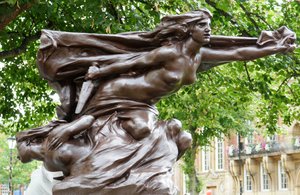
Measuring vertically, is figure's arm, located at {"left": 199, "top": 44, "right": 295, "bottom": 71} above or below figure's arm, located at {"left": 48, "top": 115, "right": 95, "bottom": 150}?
above

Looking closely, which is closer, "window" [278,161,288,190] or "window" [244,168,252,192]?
"window" [278,161,288,190]

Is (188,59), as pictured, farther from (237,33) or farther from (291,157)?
(291,157)

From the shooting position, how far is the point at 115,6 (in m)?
11.5

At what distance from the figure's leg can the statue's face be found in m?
0.69

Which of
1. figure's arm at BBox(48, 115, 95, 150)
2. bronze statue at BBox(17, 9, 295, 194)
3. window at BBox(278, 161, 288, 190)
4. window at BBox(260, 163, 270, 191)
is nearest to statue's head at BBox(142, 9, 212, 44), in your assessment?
bronze statue at BBox(17, 9, 295, 194)

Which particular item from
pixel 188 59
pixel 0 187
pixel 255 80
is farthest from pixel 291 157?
pixel 188 59

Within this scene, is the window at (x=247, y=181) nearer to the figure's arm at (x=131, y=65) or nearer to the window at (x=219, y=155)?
the window at (x=219, y=155)

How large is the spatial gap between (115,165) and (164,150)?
0.42 meters

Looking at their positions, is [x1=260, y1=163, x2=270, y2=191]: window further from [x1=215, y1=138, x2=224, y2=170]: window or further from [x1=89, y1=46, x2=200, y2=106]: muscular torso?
[x1=89, y1=46, x2=200, y2=106]: muscular torso

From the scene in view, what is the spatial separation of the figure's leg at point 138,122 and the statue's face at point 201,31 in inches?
27.2

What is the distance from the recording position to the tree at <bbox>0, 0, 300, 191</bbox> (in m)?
Answer: 11.3

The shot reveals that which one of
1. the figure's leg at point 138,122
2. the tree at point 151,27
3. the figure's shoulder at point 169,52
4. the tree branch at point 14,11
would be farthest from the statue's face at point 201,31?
the tree branch at point 14,11

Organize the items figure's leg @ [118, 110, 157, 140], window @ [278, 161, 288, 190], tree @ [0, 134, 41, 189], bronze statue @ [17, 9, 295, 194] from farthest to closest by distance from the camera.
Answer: window @ [278, 161, 288, 190] → tree @ [0, 134, 41, 189] → figure's leg @ [118, 110, 157, 140] → bronze statue @ [17, 9, 295, 194]

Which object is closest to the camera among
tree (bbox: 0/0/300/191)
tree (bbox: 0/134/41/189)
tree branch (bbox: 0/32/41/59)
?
tree (bbox: 0/0/300/191)
